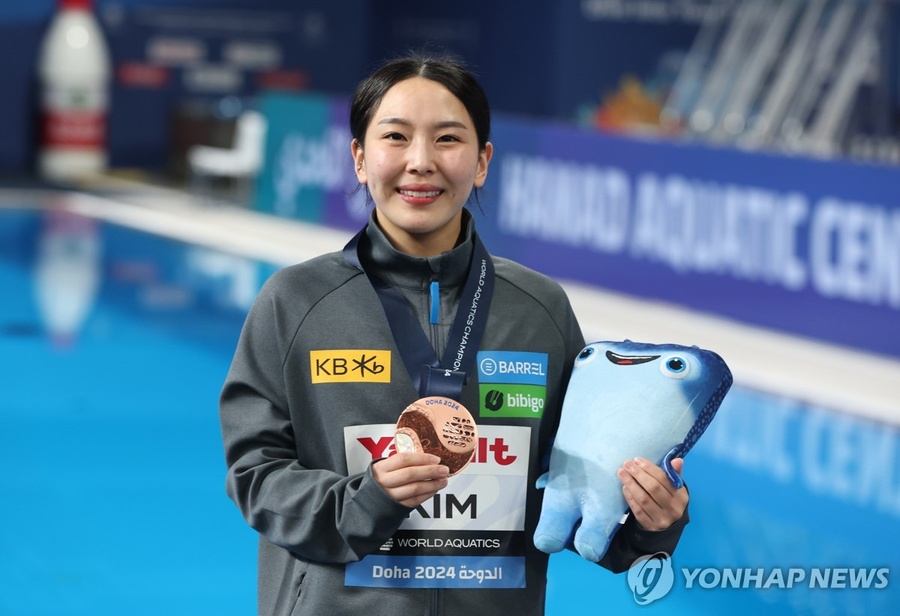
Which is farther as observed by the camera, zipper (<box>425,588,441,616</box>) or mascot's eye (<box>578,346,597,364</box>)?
mascot's eye (<box>578,346,597,364</box>)

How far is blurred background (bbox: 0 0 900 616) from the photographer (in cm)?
512

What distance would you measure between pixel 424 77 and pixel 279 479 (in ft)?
2.01

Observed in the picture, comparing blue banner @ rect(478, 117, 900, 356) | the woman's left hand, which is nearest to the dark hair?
the woman's left hand

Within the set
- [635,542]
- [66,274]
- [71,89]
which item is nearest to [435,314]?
[635,542]

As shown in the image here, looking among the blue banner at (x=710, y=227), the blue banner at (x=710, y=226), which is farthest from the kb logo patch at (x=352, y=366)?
the blue banner at (x=710, y=227)

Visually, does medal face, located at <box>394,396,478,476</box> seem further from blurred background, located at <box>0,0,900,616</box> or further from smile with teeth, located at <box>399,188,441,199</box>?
blurred background, located at <box>0,0,900,616</box>

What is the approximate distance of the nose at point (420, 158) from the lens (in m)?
2.01

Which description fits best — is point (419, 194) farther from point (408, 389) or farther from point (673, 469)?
point (673, 469)

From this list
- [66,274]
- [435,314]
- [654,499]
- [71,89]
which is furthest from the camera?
[71,89]

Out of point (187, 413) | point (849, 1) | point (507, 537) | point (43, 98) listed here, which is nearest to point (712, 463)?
point (187, 413)

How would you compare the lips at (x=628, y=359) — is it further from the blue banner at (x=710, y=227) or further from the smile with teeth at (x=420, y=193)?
the blue banner at (x=710, y=227)

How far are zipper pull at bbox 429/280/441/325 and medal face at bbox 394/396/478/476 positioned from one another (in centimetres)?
21

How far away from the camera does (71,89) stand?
19.6 m

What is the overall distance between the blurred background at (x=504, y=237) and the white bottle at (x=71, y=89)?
0.04 m
